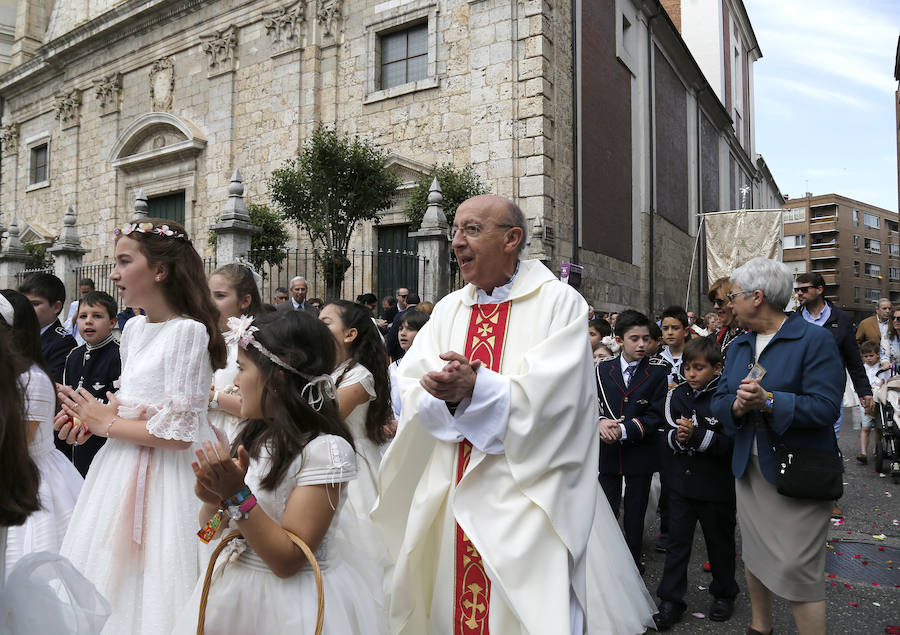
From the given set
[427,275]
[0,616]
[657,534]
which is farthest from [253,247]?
[0,616]

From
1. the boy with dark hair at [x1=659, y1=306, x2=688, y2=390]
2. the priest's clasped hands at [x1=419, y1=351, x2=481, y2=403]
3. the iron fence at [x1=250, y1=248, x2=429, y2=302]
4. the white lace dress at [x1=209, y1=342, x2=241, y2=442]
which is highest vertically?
the iron fence at [x1=250, y1=248, x2=429, y2=302]

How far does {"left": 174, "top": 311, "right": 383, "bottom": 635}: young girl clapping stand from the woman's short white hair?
2273 millimetres

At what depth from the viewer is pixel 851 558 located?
5223 mm

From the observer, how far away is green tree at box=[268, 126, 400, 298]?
1256 centimetres

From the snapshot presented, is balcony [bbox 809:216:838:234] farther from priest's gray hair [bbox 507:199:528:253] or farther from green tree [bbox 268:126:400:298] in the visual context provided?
priest's gray hair [bbox 507:199:528:253]

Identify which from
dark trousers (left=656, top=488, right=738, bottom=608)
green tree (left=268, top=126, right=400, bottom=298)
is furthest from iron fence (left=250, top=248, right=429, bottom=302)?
dark trousers (left=656, top=488, right=738, bottom=608)

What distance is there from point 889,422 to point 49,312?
8835 mm

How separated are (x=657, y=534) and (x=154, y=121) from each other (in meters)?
18.8

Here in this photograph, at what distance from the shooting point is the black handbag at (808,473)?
3148 millimetres

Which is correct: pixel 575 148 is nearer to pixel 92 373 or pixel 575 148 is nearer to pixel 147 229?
pixel 92 373

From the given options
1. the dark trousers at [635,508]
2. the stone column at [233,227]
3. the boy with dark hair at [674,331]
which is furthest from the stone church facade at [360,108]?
the dark trousers at [635,508]

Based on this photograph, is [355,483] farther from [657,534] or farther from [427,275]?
[427,275]

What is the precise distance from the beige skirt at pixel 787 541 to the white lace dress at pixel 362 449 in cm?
196

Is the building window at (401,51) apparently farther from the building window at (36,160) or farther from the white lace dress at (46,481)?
the building window at (36,160)
